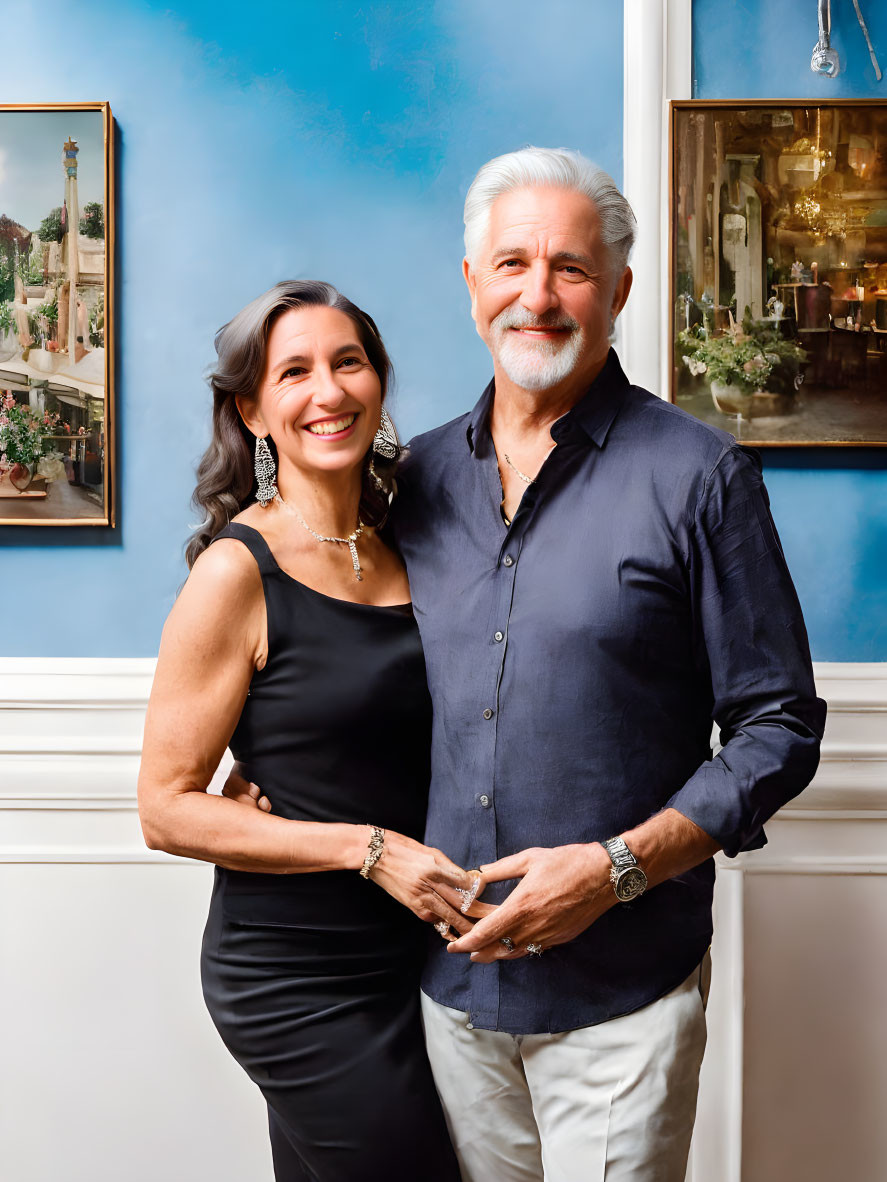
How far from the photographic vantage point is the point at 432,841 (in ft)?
4.65

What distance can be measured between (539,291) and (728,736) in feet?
2.24

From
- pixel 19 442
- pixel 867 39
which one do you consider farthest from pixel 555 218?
pixel 19 442

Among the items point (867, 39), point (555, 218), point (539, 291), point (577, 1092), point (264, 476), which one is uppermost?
point (867, 39)

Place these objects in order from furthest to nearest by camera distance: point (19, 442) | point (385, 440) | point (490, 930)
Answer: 1. point (19, 442)
2. point (385, 440)
3. point (490, 930)

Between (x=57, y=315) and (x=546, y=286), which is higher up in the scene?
(x=57, y=315)

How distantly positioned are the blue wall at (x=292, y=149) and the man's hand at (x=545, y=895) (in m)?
1.15

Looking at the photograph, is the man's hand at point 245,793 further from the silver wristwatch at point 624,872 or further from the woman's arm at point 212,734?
the silver wristwatch at point 624,872

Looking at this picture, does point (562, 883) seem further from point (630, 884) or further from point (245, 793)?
point (245, 793)

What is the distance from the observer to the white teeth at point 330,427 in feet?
4.67

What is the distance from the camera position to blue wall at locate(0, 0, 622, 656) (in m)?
2.06

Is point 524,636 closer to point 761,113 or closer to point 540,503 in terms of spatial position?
point 540,503

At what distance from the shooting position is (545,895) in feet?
4.05

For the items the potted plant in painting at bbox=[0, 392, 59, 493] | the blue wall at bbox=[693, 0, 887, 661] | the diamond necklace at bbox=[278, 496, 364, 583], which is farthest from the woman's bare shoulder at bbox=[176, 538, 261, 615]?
the blue wall at bbox=[693, 0, 887, 661]

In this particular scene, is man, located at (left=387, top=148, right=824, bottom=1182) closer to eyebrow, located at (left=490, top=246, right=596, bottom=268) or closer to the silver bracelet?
eyebrow, located at (left=490, top=246, right=596, bottom=268)
